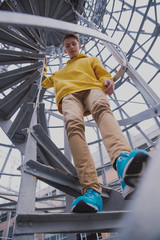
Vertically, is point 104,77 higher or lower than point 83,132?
higher

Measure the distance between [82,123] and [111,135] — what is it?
1.52 feet

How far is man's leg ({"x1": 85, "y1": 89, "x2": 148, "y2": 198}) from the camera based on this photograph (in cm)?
164

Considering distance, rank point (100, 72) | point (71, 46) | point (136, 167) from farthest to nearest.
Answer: point (71, 46) → point (100, 72) → point (136, 167)

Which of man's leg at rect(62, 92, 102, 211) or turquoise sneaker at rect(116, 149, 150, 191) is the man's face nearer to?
man's leg at rect(62, 92, 102, 211)

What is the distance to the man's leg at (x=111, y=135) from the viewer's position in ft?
5.39

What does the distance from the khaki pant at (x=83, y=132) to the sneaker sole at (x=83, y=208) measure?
0.82ft

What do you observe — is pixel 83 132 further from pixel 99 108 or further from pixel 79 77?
pixel 79 77

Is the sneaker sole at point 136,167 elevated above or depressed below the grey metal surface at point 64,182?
below

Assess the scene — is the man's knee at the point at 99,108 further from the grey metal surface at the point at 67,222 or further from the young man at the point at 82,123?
the grey metal surface at the point at 67,222

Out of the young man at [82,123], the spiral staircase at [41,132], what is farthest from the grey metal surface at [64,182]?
the young man at [82,123]

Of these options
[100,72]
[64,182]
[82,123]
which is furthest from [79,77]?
[64,182]

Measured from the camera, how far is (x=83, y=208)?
1.66 meters

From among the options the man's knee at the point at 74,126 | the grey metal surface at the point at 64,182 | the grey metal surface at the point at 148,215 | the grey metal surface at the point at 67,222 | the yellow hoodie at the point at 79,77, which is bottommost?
the grey metal surface at the point at 148,215

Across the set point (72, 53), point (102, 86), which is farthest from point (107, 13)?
point (102, 86)
